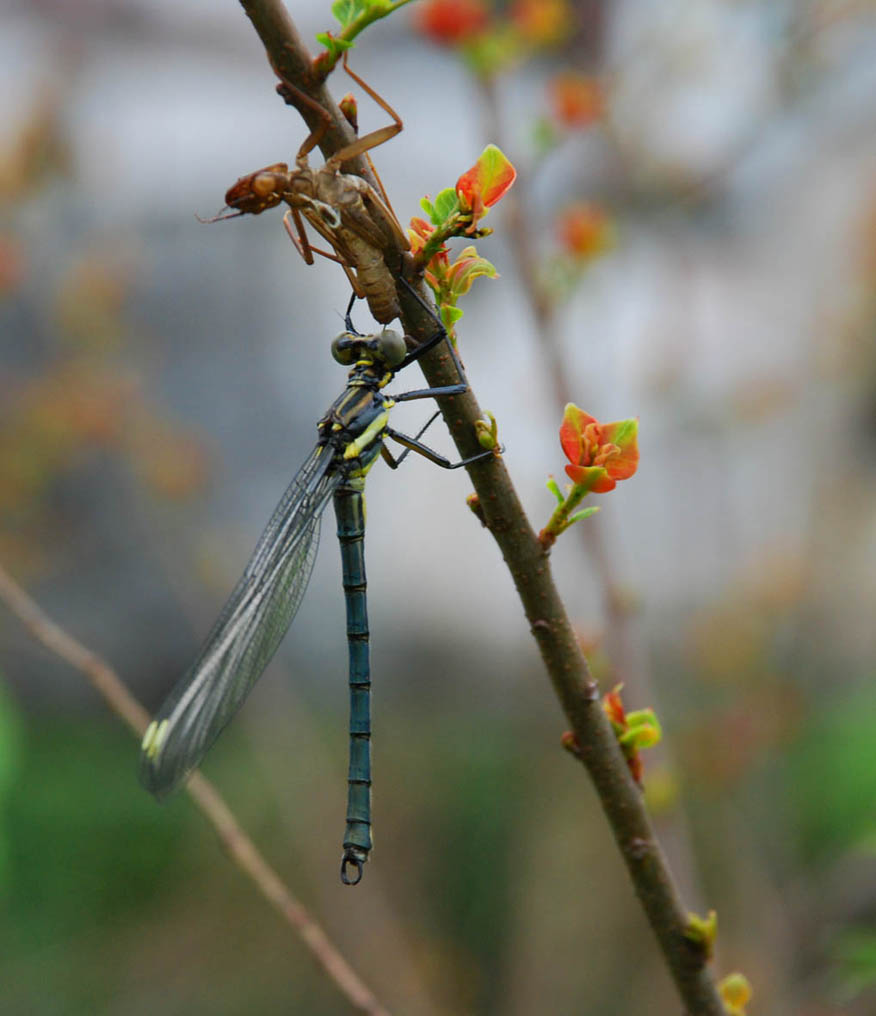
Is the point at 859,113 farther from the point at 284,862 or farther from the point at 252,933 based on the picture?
the point at 252,933

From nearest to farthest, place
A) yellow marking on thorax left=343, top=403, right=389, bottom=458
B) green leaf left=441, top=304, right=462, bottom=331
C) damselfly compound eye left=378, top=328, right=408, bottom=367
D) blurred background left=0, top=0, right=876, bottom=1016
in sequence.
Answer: green leaf left=441, top=304, right=462, bottom=331 → damselfly compound eye left=378, top=328, right=408, bottom=367 → yellow marking on thorax left=343, top=403, right=389, bottom=458 → blurred background left=0, top=0, right=876, bottom=1016

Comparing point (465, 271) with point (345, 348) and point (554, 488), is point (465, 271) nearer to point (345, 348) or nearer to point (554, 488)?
point (554, 488)

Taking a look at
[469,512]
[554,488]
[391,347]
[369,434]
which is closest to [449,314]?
[554,488]

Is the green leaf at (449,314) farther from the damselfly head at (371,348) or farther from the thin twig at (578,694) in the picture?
the damselfly head at (371,348)

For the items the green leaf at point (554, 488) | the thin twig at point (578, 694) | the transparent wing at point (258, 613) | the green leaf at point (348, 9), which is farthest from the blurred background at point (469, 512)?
the green leaf at point (348, 9)

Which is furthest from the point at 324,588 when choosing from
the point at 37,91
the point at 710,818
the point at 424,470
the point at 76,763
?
the point at 37,91

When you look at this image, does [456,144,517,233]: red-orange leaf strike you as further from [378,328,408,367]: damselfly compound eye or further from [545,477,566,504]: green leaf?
[378,328,408,367]: damselfly compound eye

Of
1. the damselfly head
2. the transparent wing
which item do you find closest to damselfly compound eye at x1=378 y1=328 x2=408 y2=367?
the damselfly head
